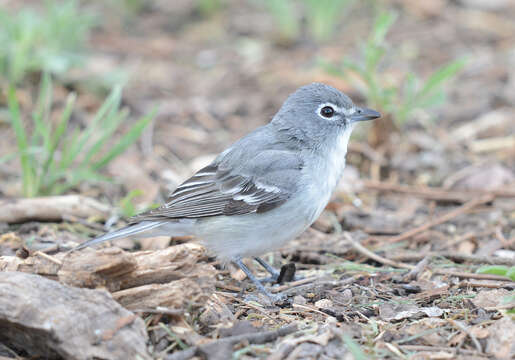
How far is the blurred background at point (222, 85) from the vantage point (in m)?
6.96

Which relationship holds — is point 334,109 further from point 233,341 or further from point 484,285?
point 233,341

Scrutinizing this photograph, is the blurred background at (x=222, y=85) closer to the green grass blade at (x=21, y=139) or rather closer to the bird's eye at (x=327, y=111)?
the green grass blade at (x=21, y=139)

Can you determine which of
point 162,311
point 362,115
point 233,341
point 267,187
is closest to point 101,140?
point 267,187

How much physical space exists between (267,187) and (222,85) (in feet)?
15.5

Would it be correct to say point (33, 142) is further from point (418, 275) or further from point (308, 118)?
point (418, 275)

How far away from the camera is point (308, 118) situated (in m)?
5.76

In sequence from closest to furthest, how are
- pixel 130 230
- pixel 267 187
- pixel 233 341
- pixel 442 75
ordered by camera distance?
pixel 233 341, pixel 130 230, pixel 267 187, pixel 442 75

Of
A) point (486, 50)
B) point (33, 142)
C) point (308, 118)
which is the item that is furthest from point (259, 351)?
point (486, 50)

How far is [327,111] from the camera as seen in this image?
228 inches

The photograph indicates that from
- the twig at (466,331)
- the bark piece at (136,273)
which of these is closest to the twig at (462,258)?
Result: the twig at (466,331)

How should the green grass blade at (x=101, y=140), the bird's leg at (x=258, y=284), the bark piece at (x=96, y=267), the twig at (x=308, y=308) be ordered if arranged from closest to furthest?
the bark piece at (x=96, y=267)
the twig at (x=308, y=308)
the bird's leg at (x=258, y=284)
the green grass blade at (x=101, y=140)

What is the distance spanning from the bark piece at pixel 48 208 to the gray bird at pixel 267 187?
993 mm

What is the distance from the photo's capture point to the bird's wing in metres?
5.23

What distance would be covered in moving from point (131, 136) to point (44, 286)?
2673 mm
